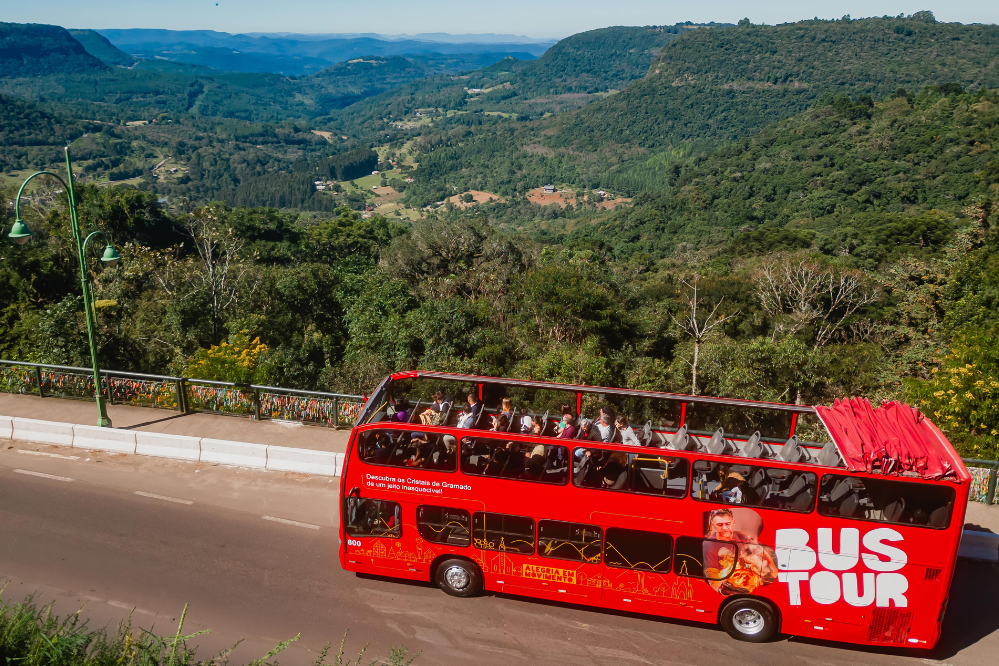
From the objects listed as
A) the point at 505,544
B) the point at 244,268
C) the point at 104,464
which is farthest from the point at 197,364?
the point at 505,544

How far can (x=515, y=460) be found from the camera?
35.3ft

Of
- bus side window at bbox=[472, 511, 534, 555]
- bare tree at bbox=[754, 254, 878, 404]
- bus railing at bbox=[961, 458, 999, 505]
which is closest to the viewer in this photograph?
bus side window at bbox=[472, 511, 534, 555]

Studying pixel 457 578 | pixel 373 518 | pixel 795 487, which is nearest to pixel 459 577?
pixel 457 578

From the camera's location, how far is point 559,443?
10188mm

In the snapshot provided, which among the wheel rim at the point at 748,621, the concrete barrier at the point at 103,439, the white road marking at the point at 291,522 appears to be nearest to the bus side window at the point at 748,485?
the wheel rim at the point at 748,621

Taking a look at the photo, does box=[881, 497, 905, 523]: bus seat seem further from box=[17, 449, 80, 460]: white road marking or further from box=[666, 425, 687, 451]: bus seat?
box=[17, 449, 80, 460]: white road marking

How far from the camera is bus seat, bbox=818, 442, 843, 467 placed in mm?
9664

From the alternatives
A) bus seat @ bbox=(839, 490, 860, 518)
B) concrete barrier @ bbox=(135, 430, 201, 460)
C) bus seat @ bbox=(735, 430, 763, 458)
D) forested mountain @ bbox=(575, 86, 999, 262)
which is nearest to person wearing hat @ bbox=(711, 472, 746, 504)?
bus seat @ bbox=(735, 430, 763, 458)

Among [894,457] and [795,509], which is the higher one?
[894,457]

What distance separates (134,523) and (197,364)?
8505 millimetres

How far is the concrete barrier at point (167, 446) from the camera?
16094 millimetres

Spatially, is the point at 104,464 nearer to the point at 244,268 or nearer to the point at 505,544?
the point at 505,544

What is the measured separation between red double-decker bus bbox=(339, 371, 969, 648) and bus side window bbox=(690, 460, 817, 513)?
23mm

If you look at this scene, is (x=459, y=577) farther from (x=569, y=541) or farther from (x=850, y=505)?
(x=850, y=505)
